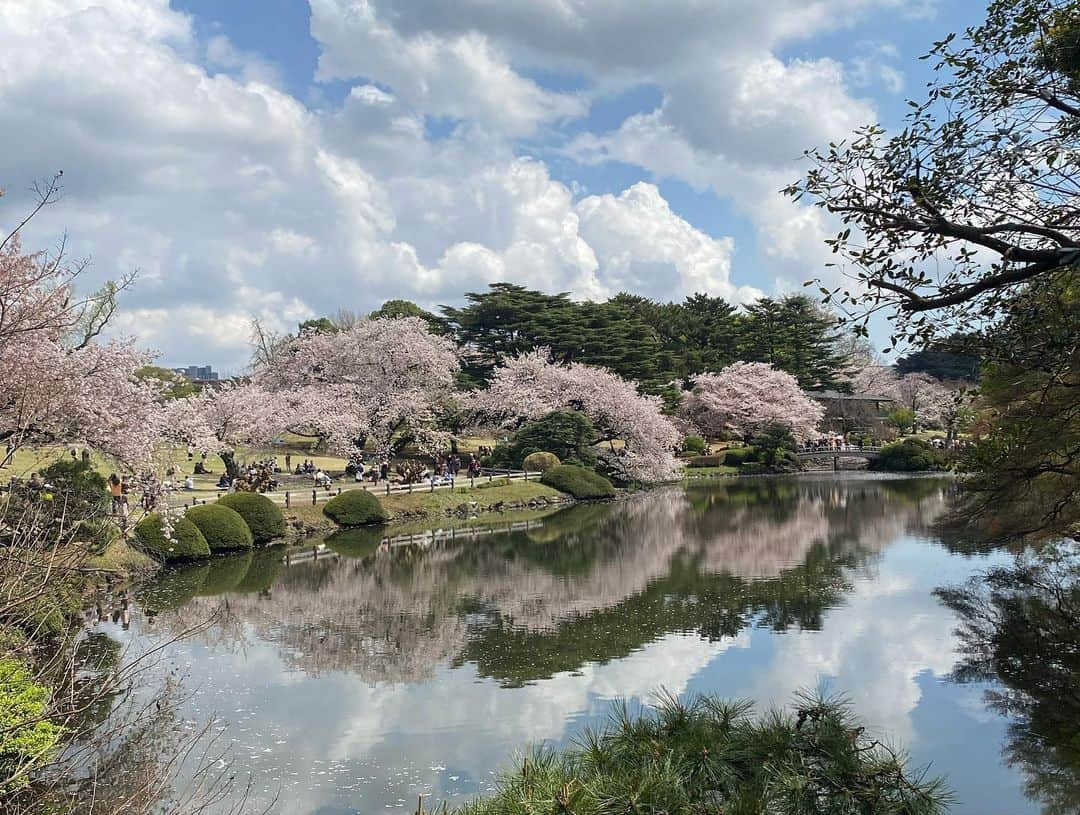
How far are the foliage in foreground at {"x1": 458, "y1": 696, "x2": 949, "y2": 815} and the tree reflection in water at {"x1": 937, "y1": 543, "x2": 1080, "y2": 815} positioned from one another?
462cm

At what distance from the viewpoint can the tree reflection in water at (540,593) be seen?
15.1 metres

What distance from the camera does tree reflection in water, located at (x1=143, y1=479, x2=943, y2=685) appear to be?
49.7 feet

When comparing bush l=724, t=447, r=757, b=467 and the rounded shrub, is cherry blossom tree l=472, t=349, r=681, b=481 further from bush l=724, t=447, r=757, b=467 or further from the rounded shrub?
the rounded shrub

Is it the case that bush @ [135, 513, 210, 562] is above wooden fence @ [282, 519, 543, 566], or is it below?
above

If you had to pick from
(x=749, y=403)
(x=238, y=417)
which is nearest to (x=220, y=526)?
(x=238, y=417)

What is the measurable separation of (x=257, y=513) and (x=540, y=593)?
10725mm

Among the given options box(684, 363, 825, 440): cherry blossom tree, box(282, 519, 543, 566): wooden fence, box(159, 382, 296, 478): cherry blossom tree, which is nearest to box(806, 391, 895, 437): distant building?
box(684, 363, 825, 440): cherry blossom tree

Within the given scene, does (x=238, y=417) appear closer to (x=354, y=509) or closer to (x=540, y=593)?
(x=354, y=509)

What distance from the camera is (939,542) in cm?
2659

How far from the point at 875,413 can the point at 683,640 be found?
2366 inches

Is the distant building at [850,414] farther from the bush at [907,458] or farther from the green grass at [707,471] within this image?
the green grass at [707,471]

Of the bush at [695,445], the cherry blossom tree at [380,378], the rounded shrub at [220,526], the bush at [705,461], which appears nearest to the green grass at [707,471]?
the bush at [705,461]

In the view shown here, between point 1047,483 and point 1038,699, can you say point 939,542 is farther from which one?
point 1038,699

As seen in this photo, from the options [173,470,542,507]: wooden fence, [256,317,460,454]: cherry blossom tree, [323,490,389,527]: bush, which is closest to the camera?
[173,470,542,507]: wooden fence
